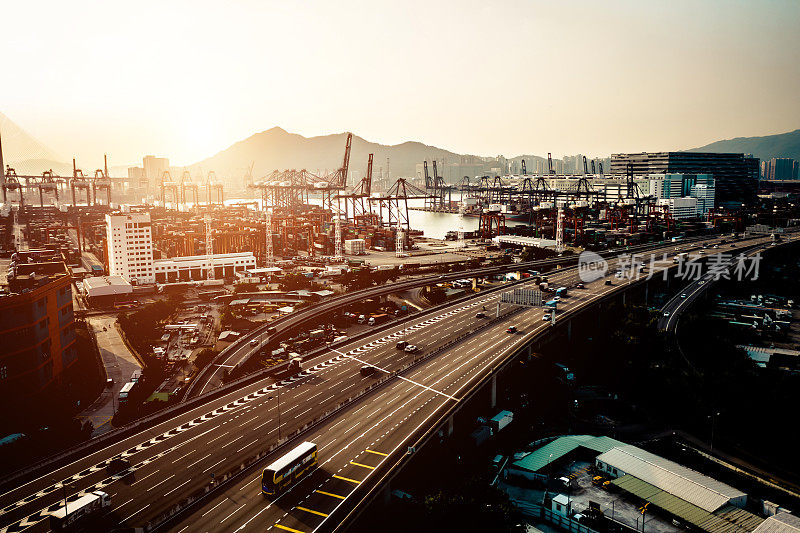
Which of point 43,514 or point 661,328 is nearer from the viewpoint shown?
point 43,514

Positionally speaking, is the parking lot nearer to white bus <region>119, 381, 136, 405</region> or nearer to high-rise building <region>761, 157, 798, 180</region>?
white bus <region>119, 381, 136, 405</region>

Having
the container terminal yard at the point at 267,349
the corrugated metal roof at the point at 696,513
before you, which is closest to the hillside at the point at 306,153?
the container terminal yard at the point at 267,349

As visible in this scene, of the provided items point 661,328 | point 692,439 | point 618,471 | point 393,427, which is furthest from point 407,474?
point 661,328

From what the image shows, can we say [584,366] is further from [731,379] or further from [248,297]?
[248,297]

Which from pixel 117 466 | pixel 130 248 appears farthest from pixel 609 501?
pixel 130 248

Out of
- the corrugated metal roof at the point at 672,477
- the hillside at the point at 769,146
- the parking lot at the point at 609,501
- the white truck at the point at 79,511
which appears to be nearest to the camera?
the white truck at the point at 79,511

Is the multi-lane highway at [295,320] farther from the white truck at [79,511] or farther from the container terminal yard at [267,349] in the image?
the white truck at [79,511]

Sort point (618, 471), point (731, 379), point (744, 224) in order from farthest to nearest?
point (744, 224) → point (731, 379) → point (618, 471)
